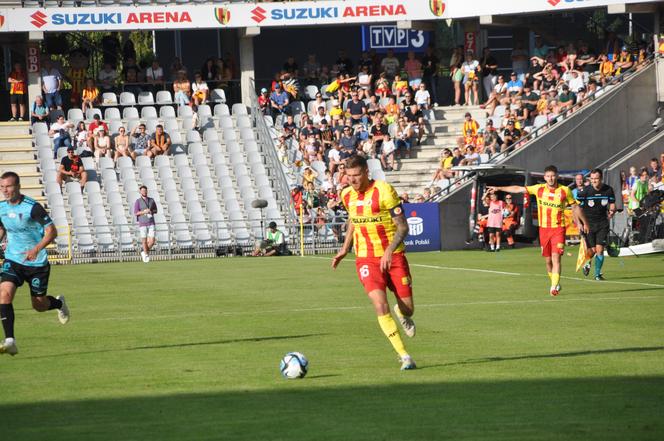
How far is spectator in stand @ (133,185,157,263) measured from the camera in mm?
34219

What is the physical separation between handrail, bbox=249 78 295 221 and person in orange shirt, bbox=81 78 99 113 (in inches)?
200

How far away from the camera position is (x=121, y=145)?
3922 centimetres

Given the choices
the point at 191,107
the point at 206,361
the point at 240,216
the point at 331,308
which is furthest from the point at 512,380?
the point at 191,107

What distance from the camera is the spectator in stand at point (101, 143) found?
3909 centimetres

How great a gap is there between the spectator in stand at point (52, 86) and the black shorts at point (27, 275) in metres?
26.9

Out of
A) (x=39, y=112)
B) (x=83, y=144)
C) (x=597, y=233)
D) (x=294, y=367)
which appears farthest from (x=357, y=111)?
(x=294, y=367)

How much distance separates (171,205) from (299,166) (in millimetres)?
4390

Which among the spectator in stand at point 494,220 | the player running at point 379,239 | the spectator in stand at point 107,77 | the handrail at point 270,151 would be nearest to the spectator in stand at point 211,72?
the handrail at point 270,151

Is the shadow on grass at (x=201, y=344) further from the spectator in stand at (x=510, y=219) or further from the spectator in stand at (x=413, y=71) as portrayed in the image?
the spectator in stand at (x=413, y=71)

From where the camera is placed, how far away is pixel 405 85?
140ft

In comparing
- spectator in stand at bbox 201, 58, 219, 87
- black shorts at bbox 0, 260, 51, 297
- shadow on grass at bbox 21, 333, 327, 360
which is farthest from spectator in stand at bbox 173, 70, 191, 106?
black shorts at bbox 0, 260, 51, 297

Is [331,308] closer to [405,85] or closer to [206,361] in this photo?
[206,361]

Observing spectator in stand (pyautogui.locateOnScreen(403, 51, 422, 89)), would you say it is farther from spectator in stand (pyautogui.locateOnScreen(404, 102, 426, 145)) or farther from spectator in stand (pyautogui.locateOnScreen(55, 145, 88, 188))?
spectator in stand (pyautogui.locateOnScreen(55, 145, 88, 188))

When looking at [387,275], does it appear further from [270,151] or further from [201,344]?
[270,151]
